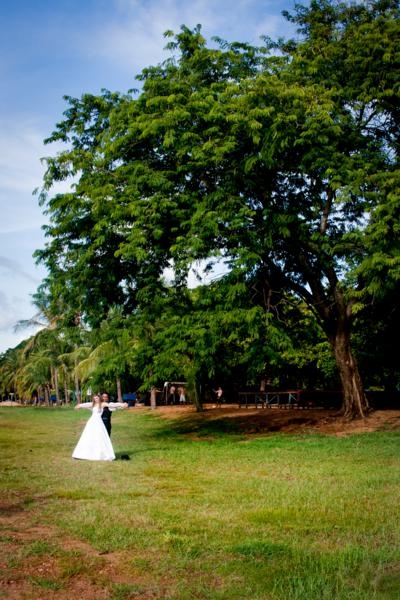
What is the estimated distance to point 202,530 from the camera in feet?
22.5

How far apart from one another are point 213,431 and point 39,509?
1512 centimetres

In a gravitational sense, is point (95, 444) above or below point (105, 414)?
below

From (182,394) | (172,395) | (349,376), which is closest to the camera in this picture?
(349,376)

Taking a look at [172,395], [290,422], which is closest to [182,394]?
[172,395]

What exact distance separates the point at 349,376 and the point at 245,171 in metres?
8.29

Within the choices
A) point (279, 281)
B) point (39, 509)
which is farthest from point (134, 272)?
point (39, 509)

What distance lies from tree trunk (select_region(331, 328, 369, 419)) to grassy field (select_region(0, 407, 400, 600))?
7.11 metres

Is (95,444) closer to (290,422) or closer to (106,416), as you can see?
(106,416)

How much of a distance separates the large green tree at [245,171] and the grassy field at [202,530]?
594cm

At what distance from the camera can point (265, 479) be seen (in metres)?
10.7

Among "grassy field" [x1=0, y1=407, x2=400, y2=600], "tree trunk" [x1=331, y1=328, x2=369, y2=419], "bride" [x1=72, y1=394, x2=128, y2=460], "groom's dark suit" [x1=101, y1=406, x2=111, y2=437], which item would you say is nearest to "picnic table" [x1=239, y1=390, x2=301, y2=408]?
"tree trunk" [x1=331, y1=328, x2=369, y2=419]

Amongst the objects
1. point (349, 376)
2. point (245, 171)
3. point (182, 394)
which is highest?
point (245, 171)

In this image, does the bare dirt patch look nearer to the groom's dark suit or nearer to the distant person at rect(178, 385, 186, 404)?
the groom's dark suit

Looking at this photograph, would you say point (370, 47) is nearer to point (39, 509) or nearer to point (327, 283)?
point (327, 283)
